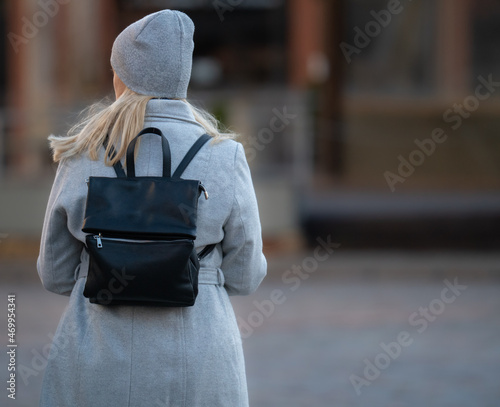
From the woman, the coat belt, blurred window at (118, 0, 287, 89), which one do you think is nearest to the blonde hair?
the woman

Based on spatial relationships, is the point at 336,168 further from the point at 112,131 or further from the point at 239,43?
the point at 112,131

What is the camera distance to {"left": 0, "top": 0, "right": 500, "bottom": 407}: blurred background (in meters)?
6.72

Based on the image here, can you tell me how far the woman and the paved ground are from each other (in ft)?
10.0

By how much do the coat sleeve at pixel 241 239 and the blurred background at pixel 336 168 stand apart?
119 inches

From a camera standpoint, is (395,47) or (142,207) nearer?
(142,207)

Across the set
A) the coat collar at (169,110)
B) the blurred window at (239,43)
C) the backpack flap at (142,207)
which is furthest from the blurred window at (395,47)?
the backpack flap at (142,207)

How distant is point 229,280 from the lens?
264cm

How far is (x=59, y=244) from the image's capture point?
8.46 ft

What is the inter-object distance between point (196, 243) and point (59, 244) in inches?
16.2

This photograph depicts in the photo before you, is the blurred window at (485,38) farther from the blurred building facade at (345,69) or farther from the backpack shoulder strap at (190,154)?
the backpack shoulder strap at (190,154)

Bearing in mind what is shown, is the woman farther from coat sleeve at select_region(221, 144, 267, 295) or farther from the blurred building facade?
the blurred building facade

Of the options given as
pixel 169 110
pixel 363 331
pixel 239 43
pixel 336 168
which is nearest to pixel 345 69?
pixel 239 43

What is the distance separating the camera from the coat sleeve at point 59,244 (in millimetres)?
2527

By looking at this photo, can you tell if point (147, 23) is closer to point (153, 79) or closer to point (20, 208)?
point (153, 79)
